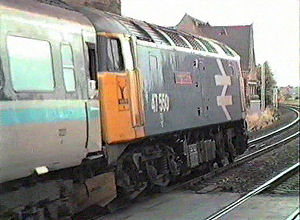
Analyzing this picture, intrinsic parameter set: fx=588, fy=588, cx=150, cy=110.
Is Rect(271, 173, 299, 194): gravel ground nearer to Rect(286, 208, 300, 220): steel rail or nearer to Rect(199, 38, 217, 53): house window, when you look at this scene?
Rect(286, 208, 300, 220): steel rail

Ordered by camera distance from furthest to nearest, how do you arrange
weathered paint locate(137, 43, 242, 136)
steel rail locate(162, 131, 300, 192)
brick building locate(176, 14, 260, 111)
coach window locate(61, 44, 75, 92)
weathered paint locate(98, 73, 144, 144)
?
brick building locate(176, 14, 260, 111)
steel rail locate(162, 131, 300, 192)
weathered paint locate(137, 43, 242, 136)
weathered paint locate(98, 73, 144, 144)
coach window locate(61, 44, 75, 92)

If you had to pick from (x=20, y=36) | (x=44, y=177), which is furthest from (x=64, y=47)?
(x=44, y=177)

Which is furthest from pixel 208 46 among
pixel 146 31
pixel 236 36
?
pixel 236 36

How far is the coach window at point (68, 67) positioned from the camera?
804 cm

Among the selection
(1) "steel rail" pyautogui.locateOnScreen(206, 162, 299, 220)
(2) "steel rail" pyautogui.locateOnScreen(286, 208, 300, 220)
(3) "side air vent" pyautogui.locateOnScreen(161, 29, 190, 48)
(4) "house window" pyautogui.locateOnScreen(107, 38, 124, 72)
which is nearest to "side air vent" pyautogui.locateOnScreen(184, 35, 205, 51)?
(3) "side air vent" pyautogui.locateOnScreen(161, 29, 190, 48)

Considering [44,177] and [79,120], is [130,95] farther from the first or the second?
[44,177]

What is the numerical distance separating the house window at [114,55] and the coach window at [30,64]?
190cm

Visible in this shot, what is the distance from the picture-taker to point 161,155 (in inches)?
460

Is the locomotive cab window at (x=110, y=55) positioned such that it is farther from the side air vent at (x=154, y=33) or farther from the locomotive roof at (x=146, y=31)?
the side air vent at (x=154, y=33)

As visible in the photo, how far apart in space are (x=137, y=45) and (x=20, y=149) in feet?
13.2

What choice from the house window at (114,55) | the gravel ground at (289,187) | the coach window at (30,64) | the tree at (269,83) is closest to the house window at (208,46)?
the gravel ground at (289,187)

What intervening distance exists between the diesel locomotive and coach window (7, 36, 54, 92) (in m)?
0.01

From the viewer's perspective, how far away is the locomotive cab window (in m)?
9.37

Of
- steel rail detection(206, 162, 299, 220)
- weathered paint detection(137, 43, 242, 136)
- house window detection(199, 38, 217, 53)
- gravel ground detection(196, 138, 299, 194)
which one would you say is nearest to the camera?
steel rail detection(206, 162, 299, 220)
